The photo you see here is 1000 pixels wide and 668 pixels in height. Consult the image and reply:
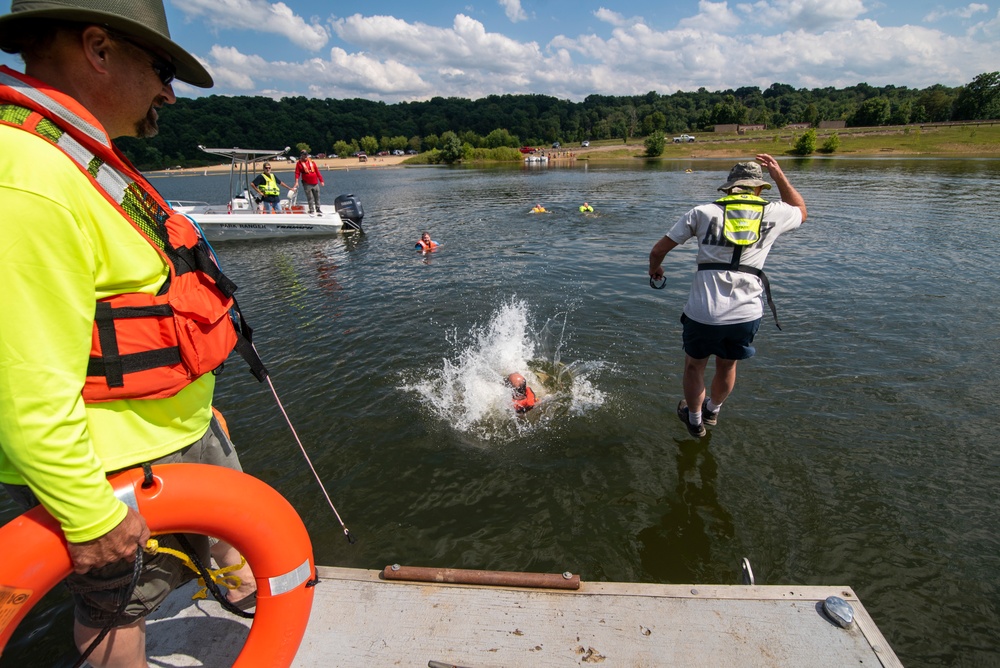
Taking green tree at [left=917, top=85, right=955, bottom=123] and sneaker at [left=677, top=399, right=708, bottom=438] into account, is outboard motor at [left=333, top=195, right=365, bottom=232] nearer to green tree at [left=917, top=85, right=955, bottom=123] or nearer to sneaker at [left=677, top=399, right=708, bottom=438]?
sneaker at [left=677, top=399, right=708, bottom=438]

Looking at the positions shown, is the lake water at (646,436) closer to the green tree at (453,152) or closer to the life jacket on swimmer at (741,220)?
the life jacket on swimmer at (741,220)

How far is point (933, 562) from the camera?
4.25 m

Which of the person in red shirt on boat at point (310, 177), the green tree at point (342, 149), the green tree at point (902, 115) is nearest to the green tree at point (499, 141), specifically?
the green tree at point (342, 149)

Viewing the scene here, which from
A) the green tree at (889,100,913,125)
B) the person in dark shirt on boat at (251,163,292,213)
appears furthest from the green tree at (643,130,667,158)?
the person in dark shirt on boat at (251,163,292,213)

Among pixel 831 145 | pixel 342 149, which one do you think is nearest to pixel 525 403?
pixel 831 145

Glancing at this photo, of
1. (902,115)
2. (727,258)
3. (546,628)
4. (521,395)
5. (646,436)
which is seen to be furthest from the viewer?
(902,115)

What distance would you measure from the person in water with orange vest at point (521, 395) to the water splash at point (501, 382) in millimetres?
113

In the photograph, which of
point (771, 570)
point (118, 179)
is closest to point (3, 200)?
point (118, 179)

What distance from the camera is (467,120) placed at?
190375mm

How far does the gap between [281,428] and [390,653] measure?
4576 millimetres

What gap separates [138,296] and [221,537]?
1215 mm

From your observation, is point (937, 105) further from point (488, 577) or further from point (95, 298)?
point (95, 298)

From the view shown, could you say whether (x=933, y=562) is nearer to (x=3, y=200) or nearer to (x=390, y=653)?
(x=390, y=653)

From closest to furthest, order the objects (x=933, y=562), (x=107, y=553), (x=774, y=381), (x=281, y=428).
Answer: (x=107, y=553), (x=933, y=562), (x=281, y=428), (x=774, y=381)
